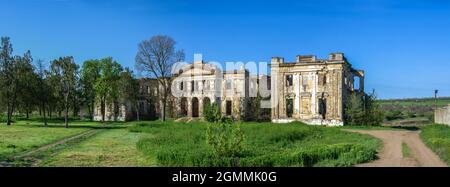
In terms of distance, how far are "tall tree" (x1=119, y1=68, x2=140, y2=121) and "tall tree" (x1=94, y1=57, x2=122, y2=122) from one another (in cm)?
101

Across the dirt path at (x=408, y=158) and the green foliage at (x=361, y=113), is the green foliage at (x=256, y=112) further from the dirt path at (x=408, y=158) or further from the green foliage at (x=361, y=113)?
the dirt path at (x=408, y=158)

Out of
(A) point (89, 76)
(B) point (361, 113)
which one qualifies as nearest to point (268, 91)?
(B) point (361, 113)

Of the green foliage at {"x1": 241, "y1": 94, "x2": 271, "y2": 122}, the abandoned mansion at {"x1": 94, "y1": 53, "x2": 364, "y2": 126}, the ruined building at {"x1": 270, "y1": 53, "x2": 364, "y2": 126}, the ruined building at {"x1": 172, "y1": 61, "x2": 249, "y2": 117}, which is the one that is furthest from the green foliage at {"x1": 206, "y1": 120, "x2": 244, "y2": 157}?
the ruined building at {"x1": 172, "y1": 61, "x2": 249, "y2": 117}

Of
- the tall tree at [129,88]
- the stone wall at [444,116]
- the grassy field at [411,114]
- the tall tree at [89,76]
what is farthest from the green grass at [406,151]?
the tall tree at [89,76]

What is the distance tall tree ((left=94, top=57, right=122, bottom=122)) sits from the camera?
5791 centimetres

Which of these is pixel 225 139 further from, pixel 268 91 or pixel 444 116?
pixel 268 91

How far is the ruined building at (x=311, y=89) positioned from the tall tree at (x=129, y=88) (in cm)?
1961

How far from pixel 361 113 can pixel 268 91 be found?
47.6ft

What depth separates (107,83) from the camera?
58438mm

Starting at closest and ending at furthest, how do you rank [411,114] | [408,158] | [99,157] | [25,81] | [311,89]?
[408,158]
[99,157]
[25,81]
[311,89]
[411,114]

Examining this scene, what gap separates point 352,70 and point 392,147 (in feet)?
102

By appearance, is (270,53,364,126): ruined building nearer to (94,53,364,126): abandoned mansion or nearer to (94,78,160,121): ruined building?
(94,53,364,126): abandoned mansion

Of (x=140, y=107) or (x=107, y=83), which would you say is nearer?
(x=107, y=83)
